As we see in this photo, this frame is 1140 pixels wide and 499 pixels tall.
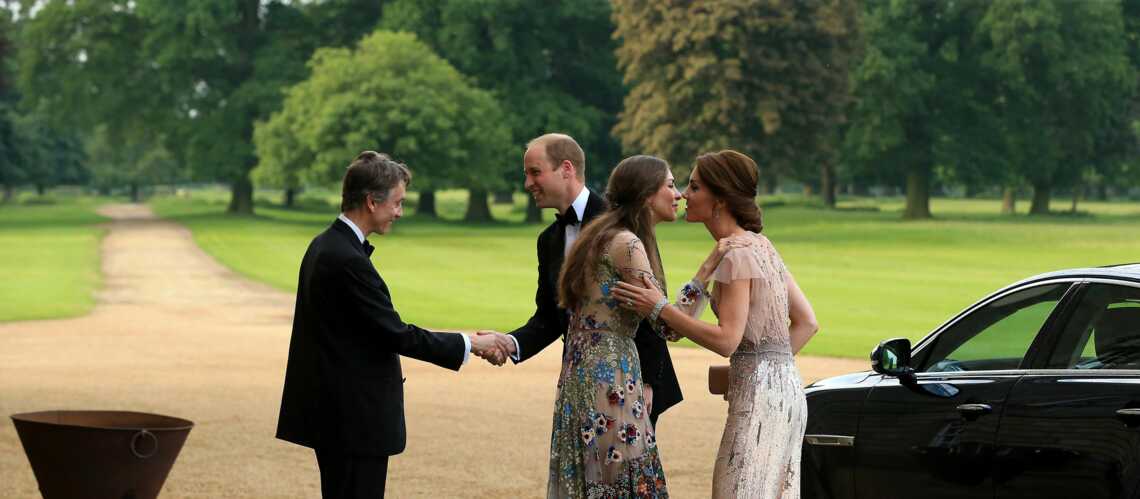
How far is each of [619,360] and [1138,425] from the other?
60.7 inches

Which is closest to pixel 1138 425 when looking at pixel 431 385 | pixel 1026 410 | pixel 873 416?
pixel 1026 410

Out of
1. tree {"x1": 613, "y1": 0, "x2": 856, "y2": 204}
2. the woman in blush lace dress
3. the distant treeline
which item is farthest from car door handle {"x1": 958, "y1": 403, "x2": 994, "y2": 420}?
the distant treeline

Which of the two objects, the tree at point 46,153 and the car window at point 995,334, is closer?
the car window at point 995,334

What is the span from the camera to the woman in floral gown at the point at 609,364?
475 centimetres

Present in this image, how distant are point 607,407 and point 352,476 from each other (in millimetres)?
1031

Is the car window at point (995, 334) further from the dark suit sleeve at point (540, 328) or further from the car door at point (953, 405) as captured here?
the dark suit sleeve at point (540, 328)

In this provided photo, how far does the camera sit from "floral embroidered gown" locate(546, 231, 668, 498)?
15.6ft

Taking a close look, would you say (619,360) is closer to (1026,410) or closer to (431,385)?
(1026,410)

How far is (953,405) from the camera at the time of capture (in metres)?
4.96

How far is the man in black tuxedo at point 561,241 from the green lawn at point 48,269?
719 inches

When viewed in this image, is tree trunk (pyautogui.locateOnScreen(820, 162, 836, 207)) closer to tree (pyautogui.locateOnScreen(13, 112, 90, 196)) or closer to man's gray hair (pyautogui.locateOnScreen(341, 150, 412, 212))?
tree (pyautogui.locateOnScreen(13, 112, 90, 196))

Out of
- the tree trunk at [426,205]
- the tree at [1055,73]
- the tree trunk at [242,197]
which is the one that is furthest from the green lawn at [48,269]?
the tree at [1055,73]

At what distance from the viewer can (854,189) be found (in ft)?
394

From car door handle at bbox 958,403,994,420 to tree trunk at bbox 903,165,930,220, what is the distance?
2349 inches
